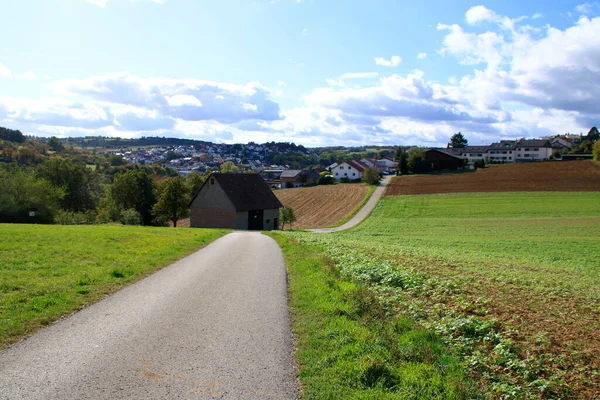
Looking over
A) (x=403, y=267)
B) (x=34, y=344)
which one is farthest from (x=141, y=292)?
(x=403, y=267)

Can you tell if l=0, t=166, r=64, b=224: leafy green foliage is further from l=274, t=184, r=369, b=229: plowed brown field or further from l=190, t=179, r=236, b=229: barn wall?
l=274, t=184, r=369, b=229: plowed brown field

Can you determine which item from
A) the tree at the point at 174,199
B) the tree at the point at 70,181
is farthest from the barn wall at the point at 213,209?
the tree at the point at 70,181

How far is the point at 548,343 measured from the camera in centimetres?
694

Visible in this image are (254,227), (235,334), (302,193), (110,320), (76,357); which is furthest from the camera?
(302,193)

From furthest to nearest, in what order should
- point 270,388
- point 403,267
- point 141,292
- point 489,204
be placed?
point 489,204, point 403,267, point 141,292, point 270,388

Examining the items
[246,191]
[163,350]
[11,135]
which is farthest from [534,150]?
[11,135]

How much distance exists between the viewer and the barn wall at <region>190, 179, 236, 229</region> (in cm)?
4950

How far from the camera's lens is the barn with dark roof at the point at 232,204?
163ft

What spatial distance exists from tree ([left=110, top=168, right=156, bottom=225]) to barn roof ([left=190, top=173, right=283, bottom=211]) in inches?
584

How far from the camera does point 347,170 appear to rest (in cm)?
13388

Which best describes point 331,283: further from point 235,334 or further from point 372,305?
point 235,334

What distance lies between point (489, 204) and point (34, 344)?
211 ft

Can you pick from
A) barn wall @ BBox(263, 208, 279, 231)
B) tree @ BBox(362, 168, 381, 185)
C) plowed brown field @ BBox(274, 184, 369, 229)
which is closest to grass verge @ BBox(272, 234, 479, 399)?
barn wall @ BBox(263, 208, 279, 231)

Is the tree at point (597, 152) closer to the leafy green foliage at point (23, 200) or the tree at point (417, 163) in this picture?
the tree at point (417, 163)
